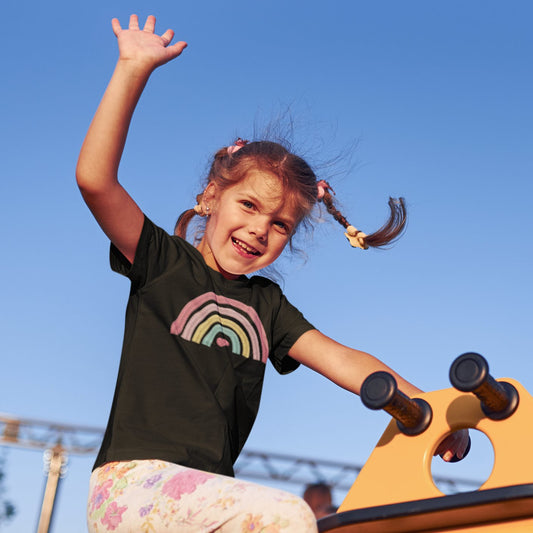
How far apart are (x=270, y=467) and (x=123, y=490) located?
314 inches

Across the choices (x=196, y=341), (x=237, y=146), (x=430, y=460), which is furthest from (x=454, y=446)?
(x=237, y=146)

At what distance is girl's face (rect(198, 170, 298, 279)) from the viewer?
1.67m

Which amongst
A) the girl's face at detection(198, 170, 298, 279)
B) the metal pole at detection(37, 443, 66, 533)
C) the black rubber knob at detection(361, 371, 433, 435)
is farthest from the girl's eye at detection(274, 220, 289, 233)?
the metal pole at detection(37, 443, 66, 533)

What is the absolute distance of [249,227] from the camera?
1.67 m

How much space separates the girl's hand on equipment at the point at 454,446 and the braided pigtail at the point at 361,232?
634mm

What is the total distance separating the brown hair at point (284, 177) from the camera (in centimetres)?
178

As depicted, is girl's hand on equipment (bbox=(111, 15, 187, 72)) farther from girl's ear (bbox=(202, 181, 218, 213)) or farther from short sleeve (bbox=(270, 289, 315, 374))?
short sleeve (bbox=(270, 289, 315, 374))

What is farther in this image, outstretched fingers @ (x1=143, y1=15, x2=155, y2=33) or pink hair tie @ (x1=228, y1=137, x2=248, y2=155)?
pink hair tie @ (x1=228, y1=137, x2=248, y2=155)

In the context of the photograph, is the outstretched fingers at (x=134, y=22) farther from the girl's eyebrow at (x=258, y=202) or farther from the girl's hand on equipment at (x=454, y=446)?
the girl's hand on equipment at (x=454, y=446)

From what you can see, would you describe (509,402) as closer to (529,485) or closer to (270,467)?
(529,485)

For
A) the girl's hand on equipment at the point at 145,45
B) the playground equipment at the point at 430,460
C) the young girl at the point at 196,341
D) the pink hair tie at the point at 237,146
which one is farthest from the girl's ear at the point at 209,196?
the playground equipment at the point at 430,460

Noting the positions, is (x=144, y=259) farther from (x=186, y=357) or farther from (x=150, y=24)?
(x=150, y=24)

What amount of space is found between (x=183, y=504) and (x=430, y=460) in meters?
0.44

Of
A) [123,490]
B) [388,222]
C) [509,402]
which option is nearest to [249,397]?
[123,490]
